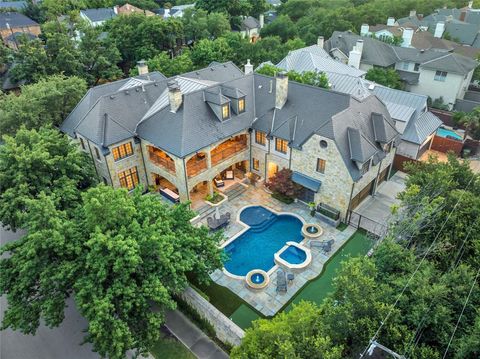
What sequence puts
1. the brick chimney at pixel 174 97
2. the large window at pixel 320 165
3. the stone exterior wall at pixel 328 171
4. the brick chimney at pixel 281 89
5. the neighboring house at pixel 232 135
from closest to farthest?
1. the stone exterior wall at pixel 328 171
2. the neighboring house at pixel 232 135
3. the large window at pixel 320 165
4. the brick chimney at pixel 174 97
5. the brick chimney at pixel 281 89

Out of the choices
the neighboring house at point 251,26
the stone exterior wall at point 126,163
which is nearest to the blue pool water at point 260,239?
the stone exterior wall at point 126,163

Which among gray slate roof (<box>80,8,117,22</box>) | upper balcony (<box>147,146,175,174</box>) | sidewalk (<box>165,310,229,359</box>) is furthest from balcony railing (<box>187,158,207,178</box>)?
gray slate roof (<box>80,8,117,22</box>)

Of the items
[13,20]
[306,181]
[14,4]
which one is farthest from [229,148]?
[14,4]

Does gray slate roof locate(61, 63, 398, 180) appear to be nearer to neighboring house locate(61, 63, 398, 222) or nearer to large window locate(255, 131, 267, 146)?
neighboring house locate(61, 63, 398, 222)

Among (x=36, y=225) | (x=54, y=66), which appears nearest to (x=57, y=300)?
(x=36, y=225)

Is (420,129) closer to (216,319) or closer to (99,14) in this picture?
(216,319)

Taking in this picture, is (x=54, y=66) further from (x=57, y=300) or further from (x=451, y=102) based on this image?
(x=451, y=102)

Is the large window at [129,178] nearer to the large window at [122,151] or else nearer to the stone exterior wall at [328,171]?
the large window at [122,151]
